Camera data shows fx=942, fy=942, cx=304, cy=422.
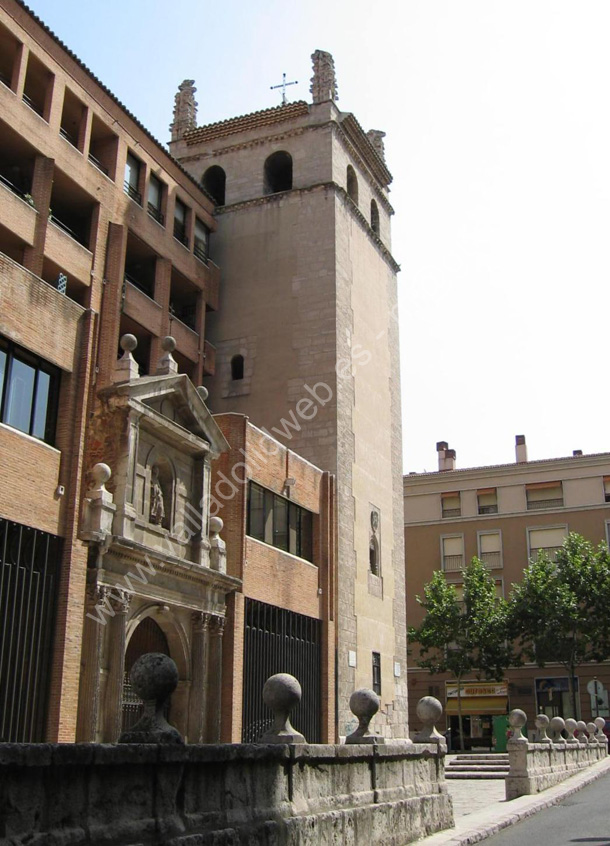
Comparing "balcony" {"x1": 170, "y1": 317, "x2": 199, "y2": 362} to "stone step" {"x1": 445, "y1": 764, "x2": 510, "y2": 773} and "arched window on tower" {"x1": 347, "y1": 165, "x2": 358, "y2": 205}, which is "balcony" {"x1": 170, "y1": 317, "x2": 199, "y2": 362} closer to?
"arched window on tower" {"x1": 347, "y1": 165, "x2": 358, "y2": 205}

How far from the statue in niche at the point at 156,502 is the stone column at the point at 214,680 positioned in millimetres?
2547

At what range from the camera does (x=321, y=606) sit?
25109 mm

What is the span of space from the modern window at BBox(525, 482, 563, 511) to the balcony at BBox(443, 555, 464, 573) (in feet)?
15.6

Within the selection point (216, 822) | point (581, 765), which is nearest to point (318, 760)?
point (216, 822)

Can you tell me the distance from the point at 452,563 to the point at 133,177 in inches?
1328

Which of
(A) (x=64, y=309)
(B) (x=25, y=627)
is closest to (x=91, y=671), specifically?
(B) (x=25, y=627)

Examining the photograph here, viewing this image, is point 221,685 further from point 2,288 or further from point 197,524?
point 2,288

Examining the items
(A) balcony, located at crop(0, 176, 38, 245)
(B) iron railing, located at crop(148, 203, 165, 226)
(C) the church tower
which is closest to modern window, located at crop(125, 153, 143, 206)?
(B) iron railing, located at crop(148, 203, 165, 226)

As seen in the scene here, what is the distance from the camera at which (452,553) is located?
174 ft

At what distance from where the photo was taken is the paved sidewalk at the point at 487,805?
11829 mm

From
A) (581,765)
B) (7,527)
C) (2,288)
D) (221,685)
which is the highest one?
(2,288)

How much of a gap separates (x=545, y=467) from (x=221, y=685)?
36.1 metres

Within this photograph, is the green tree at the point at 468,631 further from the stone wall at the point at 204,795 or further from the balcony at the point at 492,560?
the stone wall at the point at 204,795

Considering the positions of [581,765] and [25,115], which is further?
[581,765]
